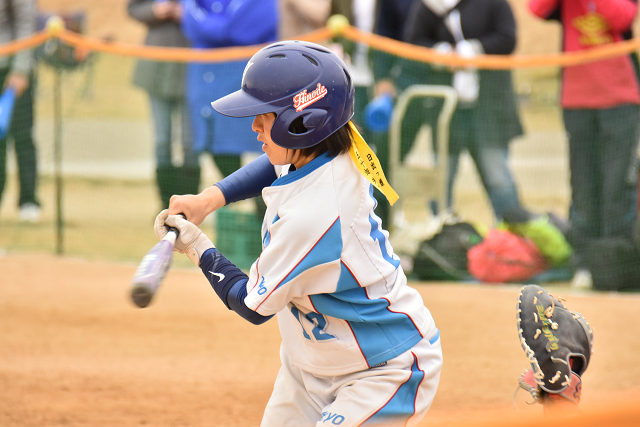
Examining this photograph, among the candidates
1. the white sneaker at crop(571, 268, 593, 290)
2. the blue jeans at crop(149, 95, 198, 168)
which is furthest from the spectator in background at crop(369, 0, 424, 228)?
the blue jeans at crop(149, 95, 198, 168)

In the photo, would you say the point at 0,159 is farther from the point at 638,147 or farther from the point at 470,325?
the point at 638,147

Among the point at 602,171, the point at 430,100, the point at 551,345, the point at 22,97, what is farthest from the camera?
the point at 22,97

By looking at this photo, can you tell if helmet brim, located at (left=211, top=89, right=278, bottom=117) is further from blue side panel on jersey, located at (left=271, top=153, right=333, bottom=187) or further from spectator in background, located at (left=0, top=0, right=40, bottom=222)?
spectator in background, located at (left=0, top=0, right=40, bottom=222)

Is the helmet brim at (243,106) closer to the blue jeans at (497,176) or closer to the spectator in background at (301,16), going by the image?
the blue jeans at (497,176)

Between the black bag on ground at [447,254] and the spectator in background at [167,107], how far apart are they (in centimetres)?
199

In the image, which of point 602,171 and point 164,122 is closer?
point 602,171

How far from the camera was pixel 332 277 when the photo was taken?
6.67ft

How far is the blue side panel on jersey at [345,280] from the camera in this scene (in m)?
2.04

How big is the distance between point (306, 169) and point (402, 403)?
73 cm

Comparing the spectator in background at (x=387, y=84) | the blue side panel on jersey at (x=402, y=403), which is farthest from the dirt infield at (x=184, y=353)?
the spectator in background at (x=387, y=84)

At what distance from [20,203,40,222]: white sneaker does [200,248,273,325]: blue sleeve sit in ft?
17.7

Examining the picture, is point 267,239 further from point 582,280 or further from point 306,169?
point 582,280

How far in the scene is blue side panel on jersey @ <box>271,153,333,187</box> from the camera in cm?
210

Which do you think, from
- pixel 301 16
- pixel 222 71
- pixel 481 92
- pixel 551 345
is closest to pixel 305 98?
pixel 551 345
